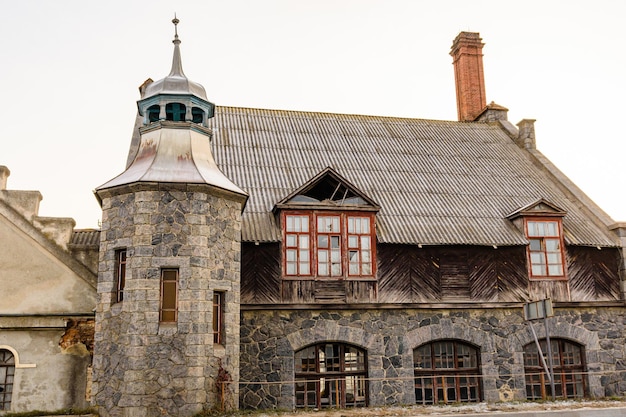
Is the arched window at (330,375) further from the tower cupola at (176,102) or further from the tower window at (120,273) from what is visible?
the tower cupola at (176,102)

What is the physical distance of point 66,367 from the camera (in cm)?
1738

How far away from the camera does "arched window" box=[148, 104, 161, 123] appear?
17.2 metres

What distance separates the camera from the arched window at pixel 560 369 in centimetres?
1954

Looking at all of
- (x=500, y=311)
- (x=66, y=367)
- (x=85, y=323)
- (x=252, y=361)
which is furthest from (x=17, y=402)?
(x=500, y=311)

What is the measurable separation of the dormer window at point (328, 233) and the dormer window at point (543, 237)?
16.4ft

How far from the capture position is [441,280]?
63.8 feet

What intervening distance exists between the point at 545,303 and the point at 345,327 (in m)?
5.58

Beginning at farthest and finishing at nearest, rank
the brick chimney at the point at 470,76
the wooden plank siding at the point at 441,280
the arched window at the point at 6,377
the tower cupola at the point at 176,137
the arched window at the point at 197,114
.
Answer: the brick chimney at the point at 470,76
the wooden plank siding at the point at 441,280
the arched window at the point at 197,114
the arched window at the point at 6,377
the tower cupola at the point at 176,137

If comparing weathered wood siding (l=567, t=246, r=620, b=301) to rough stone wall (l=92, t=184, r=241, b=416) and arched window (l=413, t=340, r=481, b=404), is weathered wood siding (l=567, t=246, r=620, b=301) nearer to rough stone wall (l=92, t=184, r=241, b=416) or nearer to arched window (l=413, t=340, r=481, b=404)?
arched window (l=413, t=340, r=481, b=404)

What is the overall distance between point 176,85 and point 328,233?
5.84 m

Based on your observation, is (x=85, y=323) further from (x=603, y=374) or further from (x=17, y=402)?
(x=603, y=374)

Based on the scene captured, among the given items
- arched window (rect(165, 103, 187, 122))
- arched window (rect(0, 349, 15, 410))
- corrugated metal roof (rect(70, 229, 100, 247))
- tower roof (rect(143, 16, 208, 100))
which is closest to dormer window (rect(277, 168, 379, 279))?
arched window (rect(165, 103, 187, 122))

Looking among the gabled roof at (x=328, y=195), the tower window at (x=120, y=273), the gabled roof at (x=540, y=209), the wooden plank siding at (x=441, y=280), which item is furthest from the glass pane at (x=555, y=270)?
the tower window at (x=120, y=273)

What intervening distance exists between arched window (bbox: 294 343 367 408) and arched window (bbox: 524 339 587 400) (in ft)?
16.8
